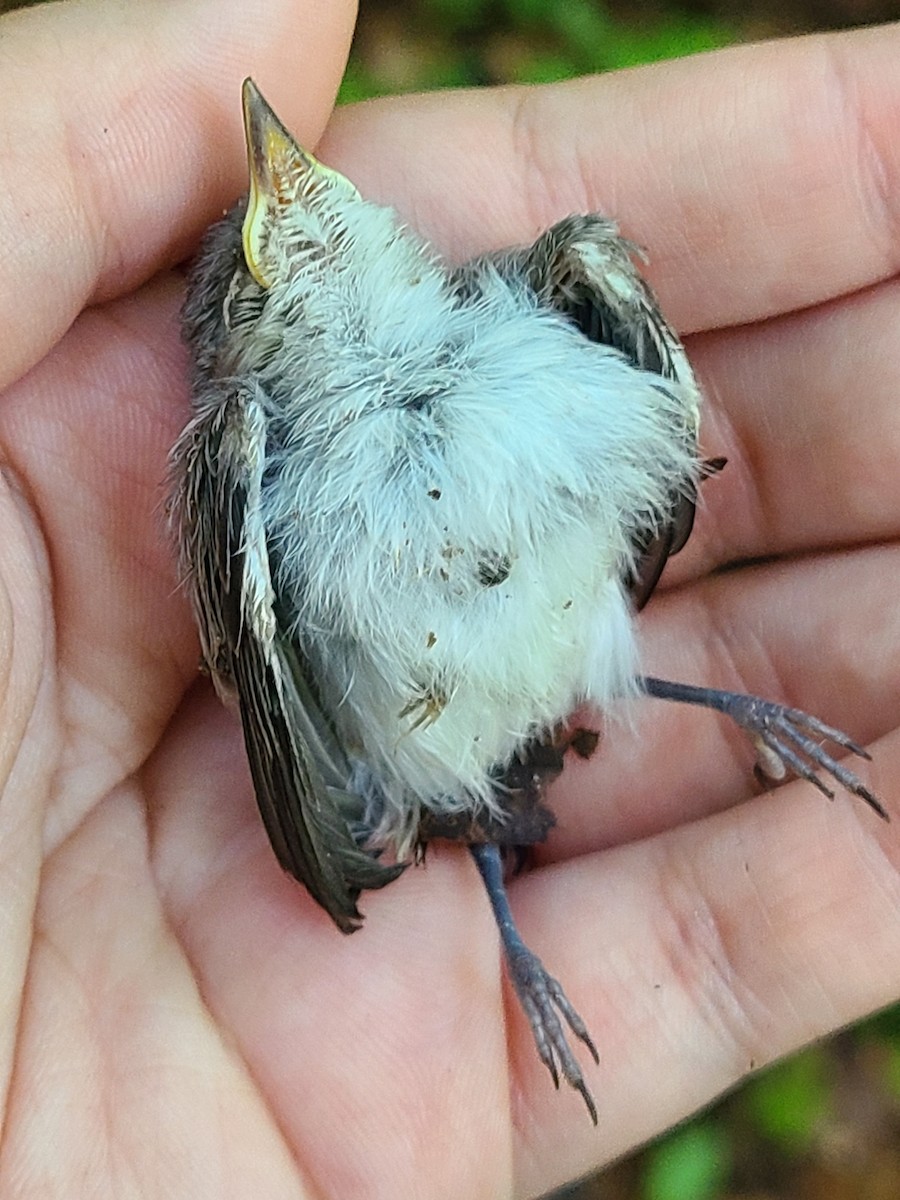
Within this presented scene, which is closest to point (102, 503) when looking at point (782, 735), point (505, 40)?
point (782, 735)

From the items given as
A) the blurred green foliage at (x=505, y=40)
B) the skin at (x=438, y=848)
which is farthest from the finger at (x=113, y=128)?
the blurred green foliage at (x=505, y=40)

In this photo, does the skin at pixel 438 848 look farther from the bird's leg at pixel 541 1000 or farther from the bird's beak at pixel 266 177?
the bird's beak at pixel 266 177

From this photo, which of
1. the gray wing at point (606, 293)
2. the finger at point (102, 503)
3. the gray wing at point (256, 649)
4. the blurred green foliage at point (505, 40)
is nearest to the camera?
the gray wing at point (256, 649)

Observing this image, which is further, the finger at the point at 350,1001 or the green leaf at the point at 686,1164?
the green leaf at the point at 686,1164

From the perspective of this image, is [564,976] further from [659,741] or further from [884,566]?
[884,566]

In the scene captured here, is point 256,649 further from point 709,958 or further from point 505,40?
point 505,40

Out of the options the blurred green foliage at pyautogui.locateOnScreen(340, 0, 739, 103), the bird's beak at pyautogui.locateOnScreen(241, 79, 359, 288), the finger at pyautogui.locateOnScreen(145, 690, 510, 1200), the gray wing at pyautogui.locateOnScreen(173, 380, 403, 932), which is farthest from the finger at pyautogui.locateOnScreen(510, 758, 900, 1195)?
the blurred green foliage at pyautogui.locateOnScreen(340, 0, 739, 103)

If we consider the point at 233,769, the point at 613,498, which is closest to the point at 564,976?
the point at 233,769
